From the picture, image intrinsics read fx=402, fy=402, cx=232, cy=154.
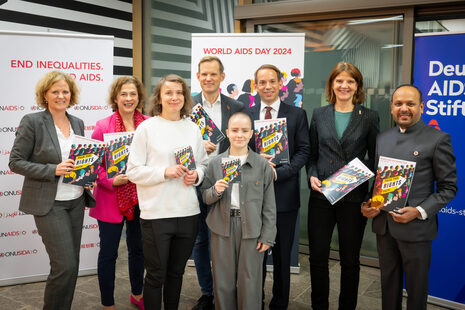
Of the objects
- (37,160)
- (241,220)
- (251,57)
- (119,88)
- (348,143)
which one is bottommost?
(241,220)

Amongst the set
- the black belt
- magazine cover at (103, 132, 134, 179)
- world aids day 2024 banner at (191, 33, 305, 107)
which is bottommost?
the black belt

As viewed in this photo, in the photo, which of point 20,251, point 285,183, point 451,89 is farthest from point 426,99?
point 20,251

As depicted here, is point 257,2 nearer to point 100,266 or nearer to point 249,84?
point 249,84

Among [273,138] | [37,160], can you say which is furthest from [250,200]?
[37,160]

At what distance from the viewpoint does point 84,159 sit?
97.7 inches

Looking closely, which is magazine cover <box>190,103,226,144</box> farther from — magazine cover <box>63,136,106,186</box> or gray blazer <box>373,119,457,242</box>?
gray blazer <box>373,119,457,242</box>

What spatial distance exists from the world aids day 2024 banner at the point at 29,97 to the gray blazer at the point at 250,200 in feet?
5.65

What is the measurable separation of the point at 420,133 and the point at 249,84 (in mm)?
1826

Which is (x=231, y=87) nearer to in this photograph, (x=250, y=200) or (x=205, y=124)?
(x=205, y=124)

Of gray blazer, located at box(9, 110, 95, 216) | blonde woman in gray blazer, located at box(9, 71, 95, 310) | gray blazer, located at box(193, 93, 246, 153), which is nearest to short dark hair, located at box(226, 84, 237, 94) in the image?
gray blazer, located at box(193, 93, 246, 153)

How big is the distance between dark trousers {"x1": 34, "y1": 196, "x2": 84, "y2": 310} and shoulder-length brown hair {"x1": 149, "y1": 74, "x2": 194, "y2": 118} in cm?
81

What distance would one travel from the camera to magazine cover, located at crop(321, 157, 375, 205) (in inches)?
97.8

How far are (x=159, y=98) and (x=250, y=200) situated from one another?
0.83 meters

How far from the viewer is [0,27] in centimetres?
396
